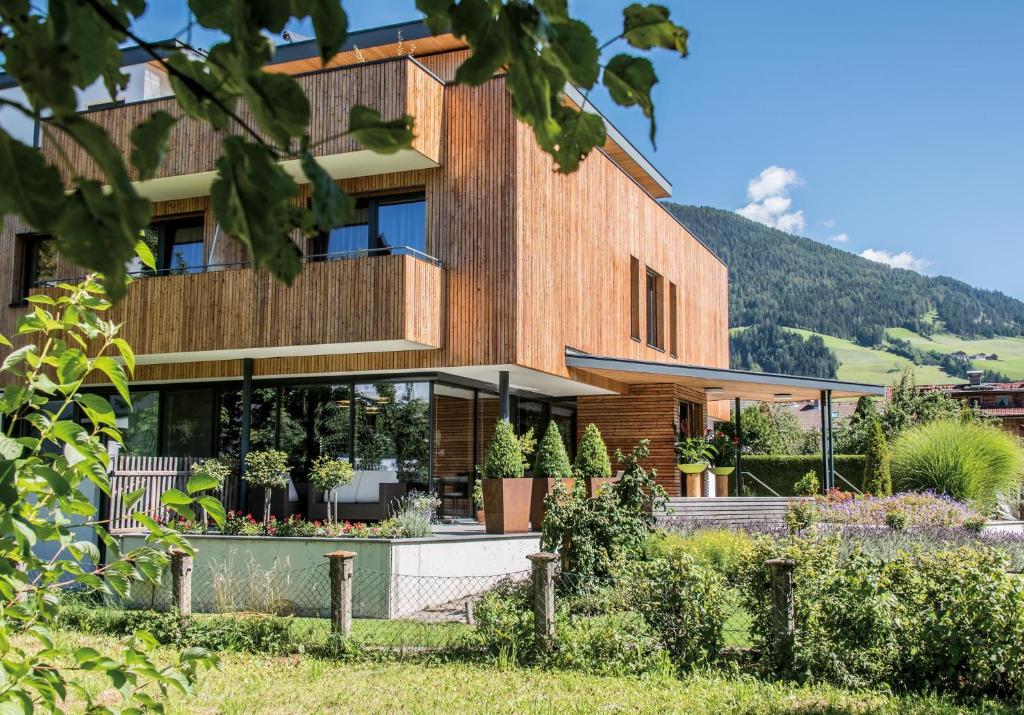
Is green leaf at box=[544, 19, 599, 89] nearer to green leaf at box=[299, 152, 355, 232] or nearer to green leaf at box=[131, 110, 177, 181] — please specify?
green leaf at box=[299, 152, 355, 232]

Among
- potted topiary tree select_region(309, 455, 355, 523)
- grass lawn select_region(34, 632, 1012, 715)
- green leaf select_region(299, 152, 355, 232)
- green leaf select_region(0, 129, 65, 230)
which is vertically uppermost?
green leaf select_region(299, 152, 355, 232)

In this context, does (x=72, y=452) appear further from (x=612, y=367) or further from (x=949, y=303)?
(x=949, y=303)

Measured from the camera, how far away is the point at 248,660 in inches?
365

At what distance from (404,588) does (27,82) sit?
11471 millimetres

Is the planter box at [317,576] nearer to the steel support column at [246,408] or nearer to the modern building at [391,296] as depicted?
the modern building at [391,296]

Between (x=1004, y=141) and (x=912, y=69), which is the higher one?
(x=1004, y=141)

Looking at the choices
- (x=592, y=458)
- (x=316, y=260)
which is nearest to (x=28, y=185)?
(x=316, y=260)

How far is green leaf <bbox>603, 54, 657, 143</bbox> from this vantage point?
69.1 inches

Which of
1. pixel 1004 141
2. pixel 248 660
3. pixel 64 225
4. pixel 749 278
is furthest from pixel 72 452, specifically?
pixel 749 278

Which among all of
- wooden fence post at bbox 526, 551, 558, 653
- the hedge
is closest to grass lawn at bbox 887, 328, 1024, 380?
the hedge

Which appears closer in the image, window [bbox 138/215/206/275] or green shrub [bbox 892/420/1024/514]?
window [bbox 138/215/206/275]

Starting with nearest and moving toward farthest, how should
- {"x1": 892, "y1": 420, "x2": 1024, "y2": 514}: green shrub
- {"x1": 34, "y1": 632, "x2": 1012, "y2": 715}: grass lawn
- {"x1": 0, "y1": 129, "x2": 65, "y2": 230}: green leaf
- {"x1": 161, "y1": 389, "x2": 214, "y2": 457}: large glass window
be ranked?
{"x1": 0, "y1": 129, "x2": 65, "y2": 230}: green leaf, {"x1": 34, "y1": 632, "x2": 1012, "y2": 715}: grass lawn, {"x1": 161, "y1": 389, "x2": 214, "y2": 457}: large glass window, {"x1": 892, "y1": 420, "x2": 1024, "y2": 514}: green shrub

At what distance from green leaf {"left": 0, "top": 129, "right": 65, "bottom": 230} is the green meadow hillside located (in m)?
156

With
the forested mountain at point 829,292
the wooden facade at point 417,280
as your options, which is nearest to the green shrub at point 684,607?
the wooden facade at point 417,280
